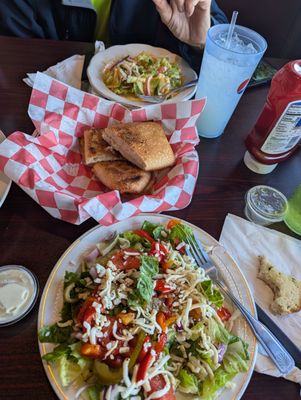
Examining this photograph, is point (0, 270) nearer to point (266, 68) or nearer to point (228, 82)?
point (228, 82)

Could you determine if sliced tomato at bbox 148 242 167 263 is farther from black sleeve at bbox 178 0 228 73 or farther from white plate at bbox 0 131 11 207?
black sleeve at bbox 178 0 228 73

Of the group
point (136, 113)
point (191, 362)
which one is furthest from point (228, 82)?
point (191, 362)

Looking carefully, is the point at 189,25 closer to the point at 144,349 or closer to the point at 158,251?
the point at 158,251

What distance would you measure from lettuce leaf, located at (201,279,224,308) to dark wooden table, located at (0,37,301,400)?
186 millimetres

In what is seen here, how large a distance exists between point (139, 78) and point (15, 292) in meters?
1.08

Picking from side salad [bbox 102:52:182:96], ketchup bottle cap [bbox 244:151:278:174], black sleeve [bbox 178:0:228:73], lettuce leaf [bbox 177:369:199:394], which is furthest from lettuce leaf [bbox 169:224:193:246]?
black sleeve [bbox 178:0:228:73]

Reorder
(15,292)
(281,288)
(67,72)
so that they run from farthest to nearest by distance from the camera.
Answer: (67,72) < (281,288) < (15,292)

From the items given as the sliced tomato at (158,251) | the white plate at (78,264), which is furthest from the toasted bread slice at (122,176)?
the sliced tomato at (158,251)

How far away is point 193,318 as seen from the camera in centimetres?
82

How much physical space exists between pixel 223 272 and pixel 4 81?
1.22 meters

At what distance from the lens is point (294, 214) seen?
1.15 meters

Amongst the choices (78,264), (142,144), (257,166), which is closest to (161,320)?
(78,264)

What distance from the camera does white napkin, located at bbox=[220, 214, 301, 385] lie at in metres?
0.90

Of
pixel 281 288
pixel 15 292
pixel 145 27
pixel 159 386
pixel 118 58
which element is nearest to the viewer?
pixel 159 386
